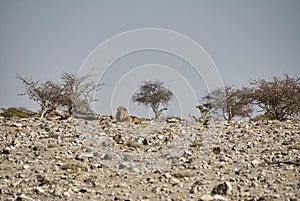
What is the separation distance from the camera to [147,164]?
10.8m

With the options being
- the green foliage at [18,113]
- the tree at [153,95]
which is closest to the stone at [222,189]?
the green foliage at [18,113]

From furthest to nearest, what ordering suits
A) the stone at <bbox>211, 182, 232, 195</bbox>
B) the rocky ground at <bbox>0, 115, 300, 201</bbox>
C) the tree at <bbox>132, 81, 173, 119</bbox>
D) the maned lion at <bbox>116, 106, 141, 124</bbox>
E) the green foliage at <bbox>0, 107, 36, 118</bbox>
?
the tree at <bbox>132, 81, 173, 119</bbox> < the green foliage at <bbox>0, 107, 36, 118</bbox> < the maned lion at <bbox>116, 106, 141, 124</bbox> < the rocky ground at <bbox>0, 115, 300, 201</bbox> < the stone at <bbox>211, 182, 232, 195</bbox>

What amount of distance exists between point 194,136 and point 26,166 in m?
7.42

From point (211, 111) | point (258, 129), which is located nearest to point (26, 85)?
point (211, 111)

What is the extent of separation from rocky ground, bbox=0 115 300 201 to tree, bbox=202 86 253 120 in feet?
68.3

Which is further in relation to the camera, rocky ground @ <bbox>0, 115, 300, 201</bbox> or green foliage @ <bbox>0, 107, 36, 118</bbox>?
green foliage @ <bbox>0, 107, 36, 118</bbox>

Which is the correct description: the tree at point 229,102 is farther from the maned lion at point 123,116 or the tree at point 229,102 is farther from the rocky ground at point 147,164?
the rocky ground at point 147,164

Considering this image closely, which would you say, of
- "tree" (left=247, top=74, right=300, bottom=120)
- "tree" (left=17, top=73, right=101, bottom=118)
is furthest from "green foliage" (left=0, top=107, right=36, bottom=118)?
"tree" (left=247, top=74, right=300, bottom=120)

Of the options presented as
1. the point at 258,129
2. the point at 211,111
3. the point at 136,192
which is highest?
the point at 211,111

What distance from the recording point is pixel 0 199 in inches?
302

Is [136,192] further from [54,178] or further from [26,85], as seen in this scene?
[26,85]

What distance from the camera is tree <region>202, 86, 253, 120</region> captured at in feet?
123

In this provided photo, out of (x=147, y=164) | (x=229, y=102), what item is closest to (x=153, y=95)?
(x=229, y=102)

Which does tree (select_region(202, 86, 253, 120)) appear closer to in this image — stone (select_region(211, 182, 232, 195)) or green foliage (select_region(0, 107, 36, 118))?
green foliage (select_region(0, 107, 36, 118))
